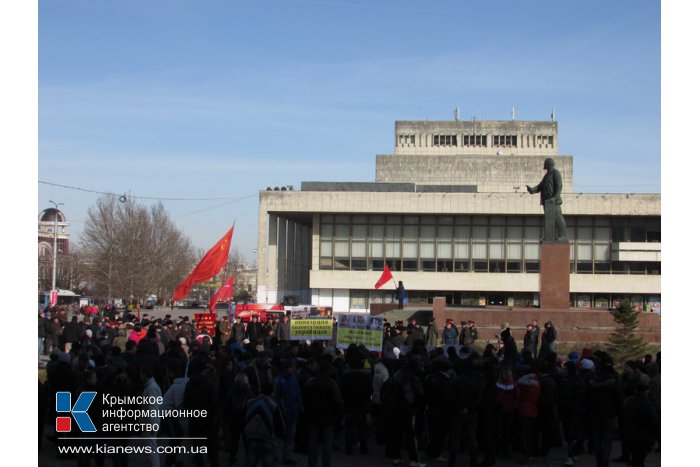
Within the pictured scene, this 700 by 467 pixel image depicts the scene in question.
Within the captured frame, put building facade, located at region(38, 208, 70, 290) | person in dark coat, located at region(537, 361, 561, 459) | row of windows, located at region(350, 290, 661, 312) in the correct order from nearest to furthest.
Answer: person in dark coat, located at region(537, 361, 561, 459) < row of windows, located at region(350, 290, 661, 312) < building facade, located at region(38, 208, 70, 290)

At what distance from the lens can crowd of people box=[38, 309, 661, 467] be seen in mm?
10579

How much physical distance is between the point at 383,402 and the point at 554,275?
17847mm

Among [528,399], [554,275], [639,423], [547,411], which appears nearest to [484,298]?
[554,275]

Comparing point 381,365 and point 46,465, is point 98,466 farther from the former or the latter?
point 381,365

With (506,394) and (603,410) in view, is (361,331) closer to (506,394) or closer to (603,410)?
(506,394)

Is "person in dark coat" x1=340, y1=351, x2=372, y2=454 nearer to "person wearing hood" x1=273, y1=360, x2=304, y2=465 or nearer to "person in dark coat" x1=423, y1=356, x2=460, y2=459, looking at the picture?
"person wearing hood" x1=273, y1=360, x2=304, y2=465

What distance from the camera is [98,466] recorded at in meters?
10.9

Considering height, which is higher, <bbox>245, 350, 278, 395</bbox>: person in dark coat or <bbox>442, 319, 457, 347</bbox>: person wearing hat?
<bbox>245, 350, 278, 395</bbox>: person in dark coat

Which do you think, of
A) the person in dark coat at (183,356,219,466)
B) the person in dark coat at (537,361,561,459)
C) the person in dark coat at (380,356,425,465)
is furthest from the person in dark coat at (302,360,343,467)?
the person in dark coat at (537,361,561,459)

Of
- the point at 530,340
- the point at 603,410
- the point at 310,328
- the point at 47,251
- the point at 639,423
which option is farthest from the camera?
the point at 47,251

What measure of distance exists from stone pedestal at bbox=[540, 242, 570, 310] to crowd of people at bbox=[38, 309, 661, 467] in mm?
14787

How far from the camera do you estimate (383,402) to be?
12008 mm

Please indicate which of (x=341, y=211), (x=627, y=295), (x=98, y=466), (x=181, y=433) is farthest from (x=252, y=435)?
(x=627, y=295)

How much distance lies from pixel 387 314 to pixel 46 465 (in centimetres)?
3126
